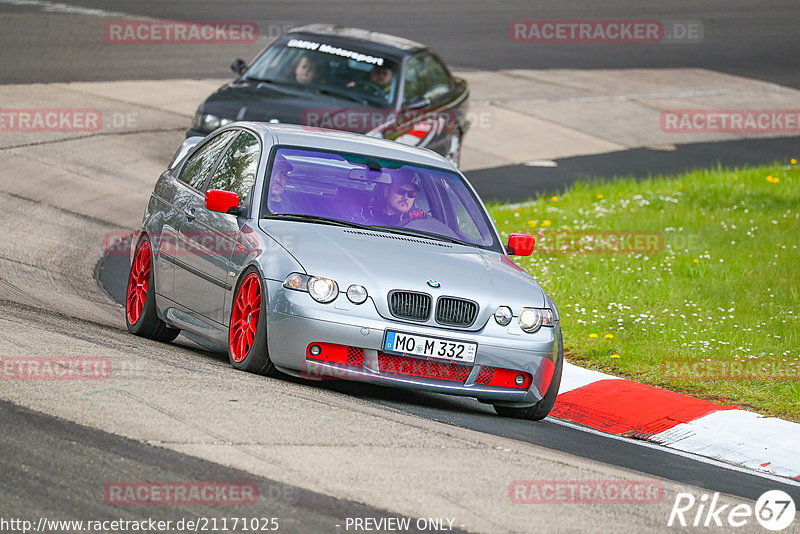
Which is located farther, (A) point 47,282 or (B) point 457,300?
(A) point 47,282

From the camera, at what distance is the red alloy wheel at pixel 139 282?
9.45 metres

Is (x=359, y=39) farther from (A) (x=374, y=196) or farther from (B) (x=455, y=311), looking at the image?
(B) (x=455, y=311)

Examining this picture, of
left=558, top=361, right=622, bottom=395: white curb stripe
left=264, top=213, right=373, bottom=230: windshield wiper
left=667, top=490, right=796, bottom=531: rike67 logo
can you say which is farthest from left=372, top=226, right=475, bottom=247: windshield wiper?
left=667, top=490, right=796, bottom=531: rike67 logo

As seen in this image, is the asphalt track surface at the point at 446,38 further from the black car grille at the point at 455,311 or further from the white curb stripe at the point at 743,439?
the white curb stripe at the point at 743,439

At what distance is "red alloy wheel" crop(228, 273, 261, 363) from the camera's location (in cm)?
775

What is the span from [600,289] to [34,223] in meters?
5.56

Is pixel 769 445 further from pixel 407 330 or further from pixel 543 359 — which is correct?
pixel 407 330

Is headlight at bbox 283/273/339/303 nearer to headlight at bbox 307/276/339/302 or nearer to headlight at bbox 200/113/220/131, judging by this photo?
headlight at bbox 307/276/339/302

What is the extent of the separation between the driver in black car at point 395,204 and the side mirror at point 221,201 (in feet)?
2.61

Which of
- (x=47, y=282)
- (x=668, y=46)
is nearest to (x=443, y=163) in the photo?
(x=47, y=282)

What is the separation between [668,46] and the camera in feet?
110

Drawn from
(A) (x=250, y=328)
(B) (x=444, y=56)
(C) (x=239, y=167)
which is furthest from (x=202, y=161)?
(B) (x=444, y=56)

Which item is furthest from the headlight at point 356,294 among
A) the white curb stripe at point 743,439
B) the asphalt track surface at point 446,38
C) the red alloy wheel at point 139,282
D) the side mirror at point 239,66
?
the asphalt track surface at point 446,38

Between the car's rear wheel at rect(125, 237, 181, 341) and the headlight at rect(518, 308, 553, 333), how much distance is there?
2.63 meters
